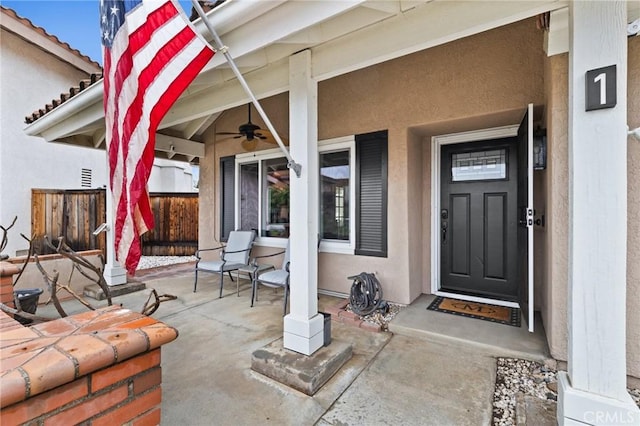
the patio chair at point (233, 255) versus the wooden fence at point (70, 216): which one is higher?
the wooden fence at point (70, 216)

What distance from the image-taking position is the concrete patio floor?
1.88m

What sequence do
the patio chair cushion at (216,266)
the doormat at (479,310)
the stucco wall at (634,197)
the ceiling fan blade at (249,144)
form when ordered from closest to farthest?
1. the stucco wall at (634,197)
2. the doormat at (479,310)
3. the patio chair cushion at (216,266)
4. the ceiling fan blade at (249,144)

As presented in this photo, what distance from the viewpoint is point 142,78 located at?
1682 mm


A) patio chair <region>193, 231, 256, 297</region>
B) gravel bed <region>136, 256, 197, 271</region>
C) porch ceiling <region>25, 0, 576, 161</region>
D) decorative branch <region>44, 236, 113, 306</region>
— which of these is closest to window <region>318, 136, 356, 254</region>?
patio chair <region>193, 231, 256, 297</region>

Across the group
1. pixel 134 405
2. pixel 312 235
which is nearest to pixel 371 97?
→ pixel 312 235

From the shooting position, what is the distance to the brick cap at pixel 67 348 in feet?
2.41

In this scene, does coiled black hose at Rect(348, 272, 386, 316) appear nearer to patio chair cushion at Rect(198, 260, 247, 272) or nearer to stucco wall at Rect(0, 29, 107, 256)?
patio chair cushion at Rect(198, 260, 247, 272)

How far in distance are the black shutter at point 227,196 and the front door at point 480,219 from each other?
3554 mm

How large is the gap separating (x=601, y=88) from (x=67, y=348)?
2430 mm

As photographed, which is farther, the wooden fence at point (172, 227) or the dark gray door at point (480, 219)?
the wooden fence at point (172, 227)

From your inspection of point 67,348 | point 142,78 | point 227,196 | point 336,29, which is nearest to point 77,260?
point 67,348

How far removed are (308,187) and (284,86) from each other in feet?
3.22

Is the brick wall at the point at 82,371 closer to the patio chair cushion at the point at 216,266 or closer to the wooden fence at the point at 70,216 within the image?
the patio chair cushion at the point at 216,266

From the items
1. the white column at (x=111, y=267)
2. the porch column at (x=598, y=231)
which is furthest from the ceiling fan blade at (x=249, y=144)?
the porch column at (x=598, y=231)
